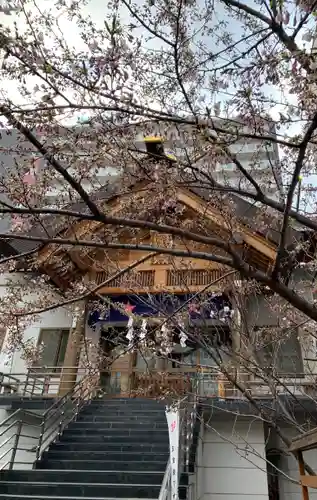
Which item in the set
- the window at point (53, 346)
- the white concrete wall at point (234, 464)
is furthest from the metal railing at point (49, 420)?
the white concrete wall at point (234, 464)

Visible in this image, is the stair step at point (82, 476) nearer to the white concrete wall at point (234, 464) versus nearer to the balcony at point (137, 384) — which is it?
the white concrete wall at point (234, 464)

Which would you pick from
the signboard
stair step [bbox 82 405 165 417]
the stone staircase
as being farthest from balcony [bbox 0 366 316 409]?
the signboard

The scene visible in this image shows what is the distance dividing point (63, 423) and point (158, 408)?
6.73 feet

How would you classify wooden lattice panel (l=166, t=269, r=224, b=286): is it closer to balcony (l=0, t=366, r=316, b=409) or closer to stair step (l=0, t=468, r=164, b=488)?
balcony (l=0, t=366, r=316, b=409)

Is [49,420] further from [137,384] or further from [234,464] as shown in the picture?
[234,464]

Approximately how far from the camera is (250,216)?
906 centimetres

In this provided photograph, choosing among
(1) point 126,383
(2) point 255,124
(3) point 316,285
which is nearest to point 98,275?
(1) point 126,383

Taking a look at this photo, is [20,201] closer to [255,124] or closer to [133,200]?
[133,200]

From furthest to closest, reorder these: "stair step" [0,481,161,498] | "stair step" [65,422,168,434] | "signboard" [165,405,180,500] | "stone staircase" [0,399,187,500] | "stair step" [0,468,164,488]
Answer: "stair step" [65,422,168,434], "stair step" [0,468,164,488], "stone staircase" [0,399,187,500], "stair step" [0,481,161,498], "signboard" [165,405,180,500]

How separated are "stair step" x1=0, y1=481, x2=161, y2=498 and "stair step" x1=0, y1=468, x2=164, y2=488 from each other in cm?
12

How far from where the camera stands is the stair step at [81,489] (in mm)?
5520

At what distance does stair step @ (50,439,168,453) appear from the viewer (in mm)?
6926

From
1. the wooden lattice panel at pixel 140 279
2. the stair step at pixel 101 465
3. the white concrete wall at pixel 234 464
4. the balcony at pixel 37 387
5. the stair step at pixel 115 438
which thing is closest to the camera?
the stair step at pixel 101 465

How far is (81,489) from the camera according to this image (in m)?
5.70
